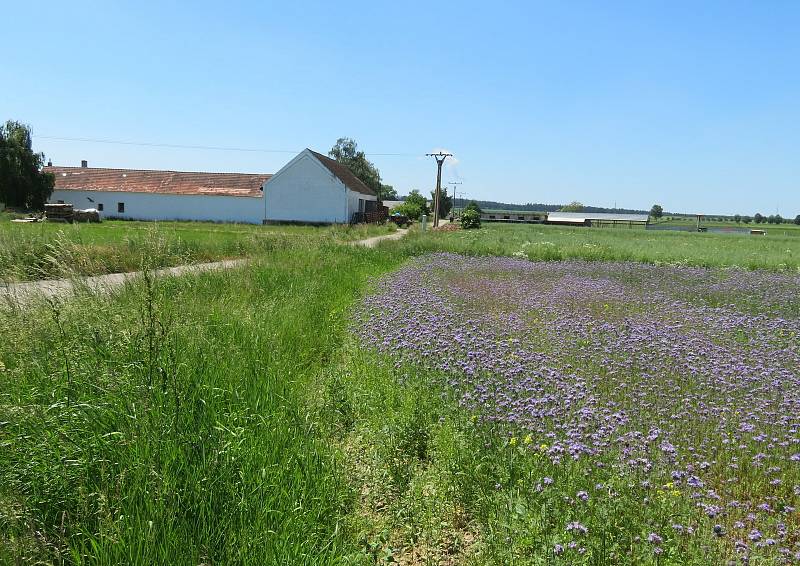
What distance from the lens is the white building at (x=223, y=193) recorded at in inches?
1875

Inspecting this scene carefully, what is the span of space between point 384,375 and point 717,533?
10.6 feet

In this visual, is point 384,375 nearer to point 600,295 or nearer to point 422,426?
point 422,426

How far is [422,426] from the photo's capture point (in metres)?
4.20

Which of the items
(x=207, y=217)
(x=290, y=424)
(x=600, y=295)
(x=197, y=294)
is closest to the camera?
(x=290, y=424)

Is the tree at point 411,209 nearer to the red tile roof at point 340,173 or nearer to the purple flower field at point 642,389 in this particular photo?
A: the red tile roof at point 340,173

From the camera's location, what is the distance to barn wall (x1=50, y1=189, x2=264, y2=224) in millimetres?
49125

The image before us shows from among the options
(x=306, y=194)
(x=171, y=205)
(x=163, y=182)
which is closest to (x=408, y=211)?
(x=306, y=194)

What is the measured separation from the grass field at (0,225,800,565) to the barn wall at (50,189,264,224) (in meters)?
44.8

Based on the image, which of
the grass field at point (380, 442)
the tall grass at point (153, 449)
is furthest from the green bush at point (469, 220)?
the tall grass at point (153, 449)

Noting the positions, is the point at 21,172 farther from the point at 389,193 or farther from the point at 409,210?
the point at 389,193

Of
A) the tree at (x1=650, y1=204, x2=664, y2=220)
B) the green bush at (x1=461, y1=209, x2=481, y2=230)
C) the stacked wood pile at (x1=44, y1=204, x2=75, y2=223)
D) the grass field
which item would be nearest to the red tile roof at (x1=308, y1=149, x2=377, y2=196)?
the green bush at (x1=461, y1=209, x2=481, y2=230)

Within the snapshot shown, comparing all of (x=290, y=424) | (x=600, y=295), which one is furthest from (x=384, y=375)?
(x=600, y=295)

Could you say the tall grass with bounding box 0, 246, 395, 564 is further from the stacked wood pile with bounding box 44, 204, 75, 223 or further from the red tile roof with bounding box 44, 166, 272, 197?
the red tile roof with bounding box 44, 166, 272, 197

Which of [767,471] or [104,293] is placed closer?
[767,471]
